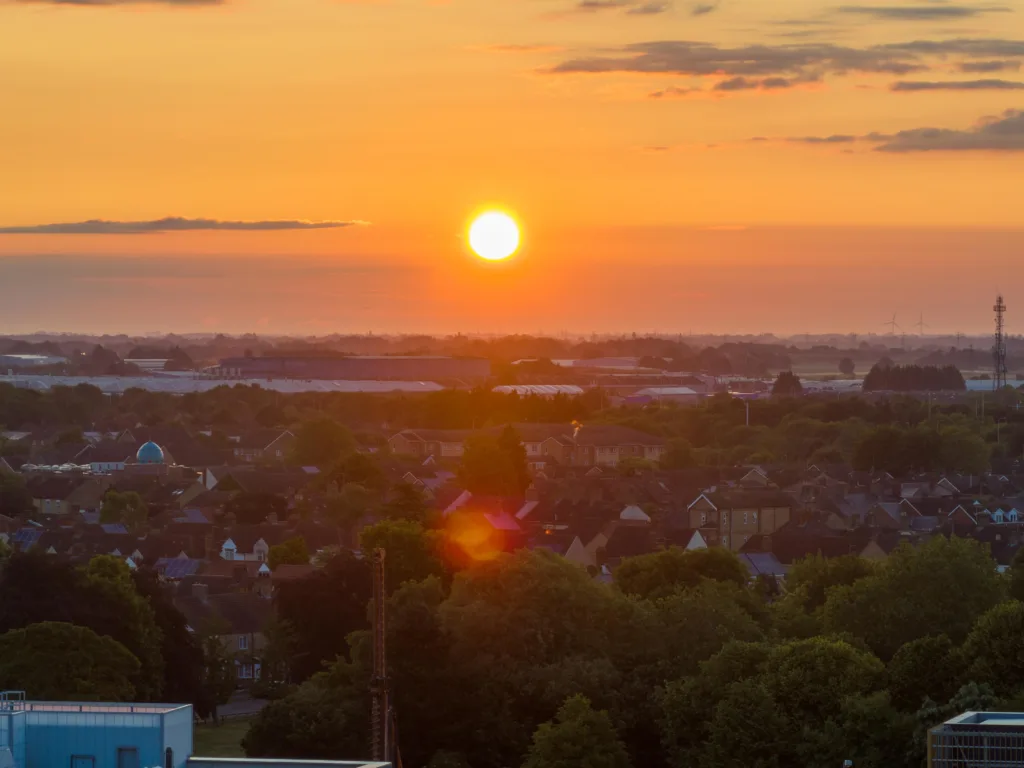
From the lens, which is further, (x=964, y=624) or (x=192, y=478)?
(x=192, y=478)

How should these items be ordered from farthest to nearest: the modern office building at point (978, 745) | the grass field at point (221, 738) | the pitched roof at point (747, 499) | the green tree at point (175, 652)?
1. the pitched roof at point (747, 499)
2. the green tree at point (175, 652)
3. the grass field at point (221, 738)
4. the modern office building at point (978, 745)

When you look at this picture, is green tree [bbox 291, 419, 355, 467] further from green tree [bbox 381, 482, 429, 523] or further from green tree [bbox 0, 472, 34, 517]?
green tree [bbox 381, 482, 429, 523]

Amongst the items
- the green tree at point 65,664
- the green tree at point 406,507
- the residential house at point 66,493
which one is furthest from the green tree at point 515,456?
the green tree at point 65,664

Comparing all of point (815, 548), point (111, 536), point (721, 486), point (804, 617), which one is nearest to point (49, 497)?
point (111, 536)

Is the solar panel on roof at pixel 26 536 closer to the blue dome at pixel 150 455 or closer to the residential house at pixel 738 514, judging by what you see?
the residential house at pixel 738 514

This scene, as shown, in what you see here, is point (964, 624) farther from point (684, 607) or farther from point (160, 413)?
point (160, 413)
